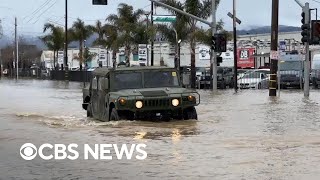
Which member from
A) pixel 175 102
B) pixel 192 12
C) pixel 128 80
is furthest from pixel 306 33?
pixel 192 12

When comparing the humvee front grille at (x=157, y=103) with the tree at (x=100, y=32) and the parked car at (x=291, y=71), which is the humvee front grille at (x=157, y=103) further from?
the tree at (x=100, y=32)

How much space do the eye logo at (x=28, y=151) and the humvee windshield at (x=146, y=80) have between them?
420cm

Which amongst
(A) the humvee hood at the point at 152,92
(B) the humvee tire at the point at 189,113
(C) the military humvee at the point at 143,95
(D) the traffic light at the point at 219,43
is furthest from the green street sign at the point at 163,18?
(A) the humvee hood at the point at 152,92

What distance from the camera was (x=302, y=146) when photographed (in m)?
11.9

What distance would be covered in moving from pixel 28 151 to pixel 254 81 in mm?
33880

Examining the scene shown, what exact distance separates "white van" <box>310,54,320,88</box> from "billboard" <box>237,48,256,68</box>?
2306cm

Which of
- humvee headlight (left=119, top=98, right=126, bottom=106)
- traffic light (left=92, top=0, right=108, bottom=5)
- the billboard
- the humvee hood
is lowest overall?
humvee headlight (left=119, top=98, right=126, bottom=106)

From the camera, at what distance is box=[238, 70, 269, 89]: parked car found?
144 feet

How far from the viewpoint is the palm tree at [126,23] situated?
189 feet

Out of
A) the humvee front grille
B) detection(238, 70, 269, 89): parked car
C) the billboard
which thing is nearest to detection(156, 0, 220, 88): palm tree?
detection(238, 70, 269, 89): parked car

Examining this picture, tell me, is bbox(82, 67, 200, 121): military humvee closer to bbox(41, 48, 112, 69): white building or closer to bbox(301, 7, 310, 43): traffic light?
bbox(301, 7, 310, 43): traffic light

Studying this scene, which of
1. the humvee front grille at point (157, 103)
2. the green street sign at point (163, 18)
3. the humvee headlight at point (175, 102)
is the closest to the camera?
the humvee front grille at point (157, 103)

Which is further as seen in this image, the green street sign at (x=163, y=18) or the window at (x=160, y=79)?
the green street sign at (x=163, y=18)

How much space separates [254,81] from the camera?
4456 cm
